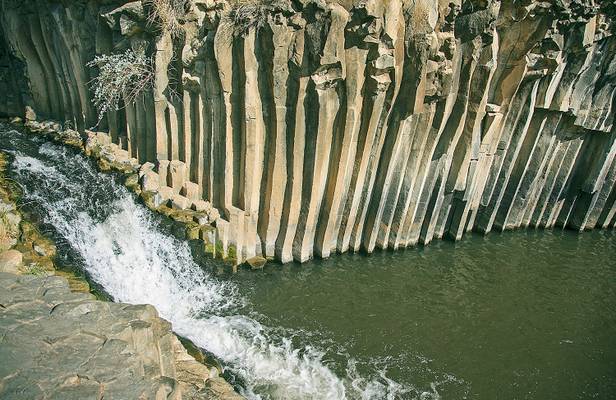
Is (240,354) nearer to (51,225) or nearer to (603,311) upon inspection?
(51,225)

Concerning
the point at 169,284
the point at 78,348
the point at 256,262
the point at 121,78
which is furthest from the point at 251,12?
the point at 78,348

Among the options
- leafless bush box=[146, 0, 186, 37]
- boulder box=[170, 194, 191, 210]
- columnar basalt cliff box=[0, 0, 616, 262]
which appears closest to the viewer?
columnar basalt cliff box=[0, 0, 616, 262]

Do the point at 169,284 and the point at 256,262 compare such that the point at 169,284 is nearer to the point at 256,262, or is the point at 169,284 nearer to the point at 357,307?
the point at 256,262

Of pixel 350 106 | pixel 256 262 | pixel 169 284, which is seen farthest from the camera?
pixel 256 262

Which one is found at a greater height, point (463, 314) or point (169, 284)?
point (463, 314)

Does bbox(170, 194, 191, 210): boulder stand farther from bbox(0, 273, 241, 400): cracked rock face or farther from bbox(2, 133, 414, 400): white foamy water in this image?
bbox(0, 273, 241, 400): cracked rock face

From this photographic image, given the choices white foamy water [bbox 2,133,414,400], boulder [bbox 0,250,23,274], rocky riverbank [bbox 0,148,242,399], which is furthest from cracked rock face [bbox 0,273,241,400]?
white foamy water [bbox 2,133,414,400]

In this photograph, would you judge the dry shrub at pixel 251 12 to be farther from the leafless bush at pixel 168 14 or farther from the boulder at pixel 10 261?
the boulder at pixel 10 261
